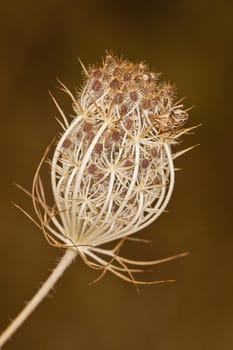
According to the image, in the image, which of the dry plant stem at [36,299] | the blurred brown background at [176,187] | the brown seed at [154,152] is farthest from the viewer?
the blurred brown background at [176,187]

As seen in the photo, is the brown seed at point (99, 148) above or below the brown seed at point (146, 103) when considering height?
below

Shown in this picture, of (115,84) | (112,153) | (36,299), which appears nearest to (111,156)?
(112,153)

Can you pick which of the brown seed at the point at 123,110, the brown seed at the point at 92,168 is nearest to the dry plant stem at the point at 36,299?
the brown seed at the point at 92,168

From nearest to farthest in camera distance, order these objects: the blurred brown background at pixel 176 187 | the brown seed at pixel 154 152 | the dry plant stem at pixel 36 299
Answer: the dry plant stem at pixel 36 299 → the brown seed at pixel 154 152 → the blurred brown background at pixel 176 187

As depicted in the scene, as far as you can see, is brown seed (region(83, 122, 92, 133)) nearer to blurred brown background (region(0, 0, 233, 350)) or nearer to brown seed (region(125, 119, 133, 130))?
brown seed (region(125, 119, 133, 130))

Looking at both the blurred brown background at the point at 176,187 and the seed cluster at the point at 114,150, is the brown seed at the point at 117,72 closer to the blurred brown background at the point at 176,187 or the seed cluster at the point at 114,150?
the seed cluster at the point at 114,150

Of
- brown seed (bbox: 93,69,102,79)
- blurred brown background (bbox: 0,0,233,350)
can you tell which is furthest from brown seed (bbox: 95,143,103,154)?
blurred brown background (bbox: 0,0,233,350)
